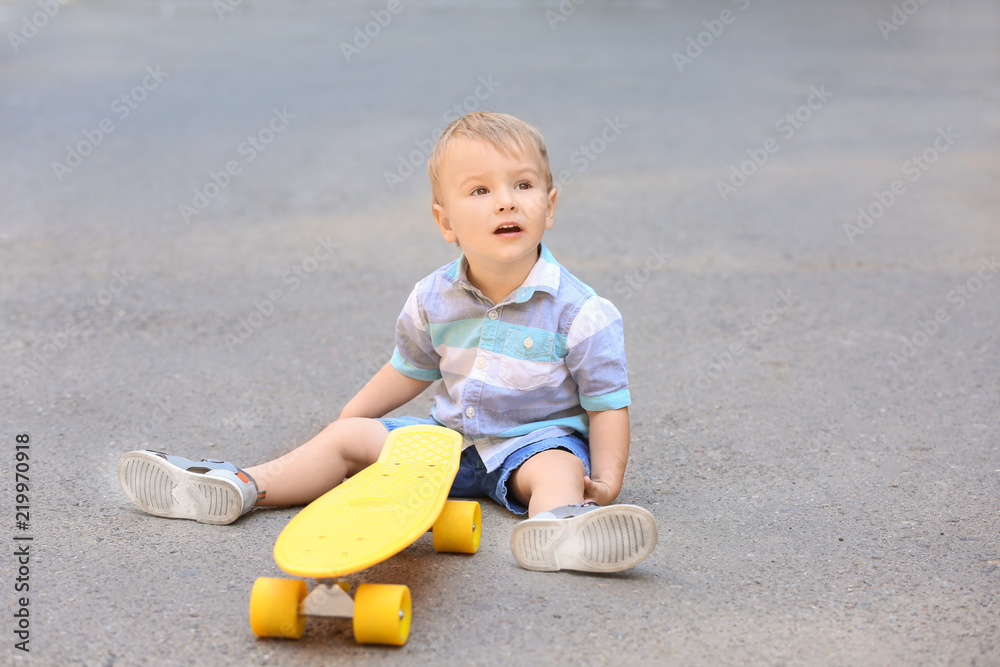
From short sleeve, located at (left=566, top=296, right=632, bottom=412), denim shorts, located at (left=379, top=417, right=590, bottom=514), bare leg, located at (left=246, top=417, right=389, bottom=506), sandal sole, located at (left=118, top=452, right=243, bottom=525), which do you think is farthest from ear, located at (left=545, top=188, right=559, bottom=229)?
sandal sole, located at (left=118, top=452, right=243, bottom=525)

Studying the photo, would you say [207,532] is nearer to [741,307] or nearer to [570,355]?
[570,355]

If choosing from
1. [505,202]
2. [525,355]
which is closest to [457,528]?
[525,355]

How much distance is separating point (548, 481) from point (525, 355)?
12.4 inches

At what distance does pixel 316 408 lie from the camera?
3.03m

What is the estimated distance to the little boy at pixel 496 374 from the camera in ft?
7.20

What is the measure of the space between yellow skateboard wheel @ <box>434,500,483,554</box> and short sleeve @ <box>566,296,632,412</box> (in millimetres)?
396

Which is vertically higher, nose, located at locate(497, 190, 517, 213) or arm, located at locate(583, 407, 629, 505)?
nose, located at locate(497, 190, 517, 213)

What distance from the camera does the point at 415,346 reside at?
2453 mm

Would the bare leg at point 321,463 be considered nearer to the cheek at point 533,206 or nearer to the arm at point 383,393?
the arm at point 383,393

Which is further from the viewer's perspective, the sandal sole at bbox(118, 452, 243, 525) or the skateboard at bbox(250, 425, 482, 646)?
the sandal sole at bbox(118, 452, 243, 525)

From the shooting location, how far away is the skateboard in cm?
169

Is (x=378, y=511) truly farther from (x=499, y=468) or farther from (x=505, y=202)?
(x=505, y=202)

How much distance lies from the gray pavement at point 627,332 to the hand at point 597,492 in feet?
0.60

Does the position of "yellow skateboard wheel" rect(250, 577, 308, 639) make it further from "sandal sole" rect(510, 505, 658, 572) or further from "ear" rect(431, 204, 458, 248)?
"ear" rect(431, 204, 458, 248)
